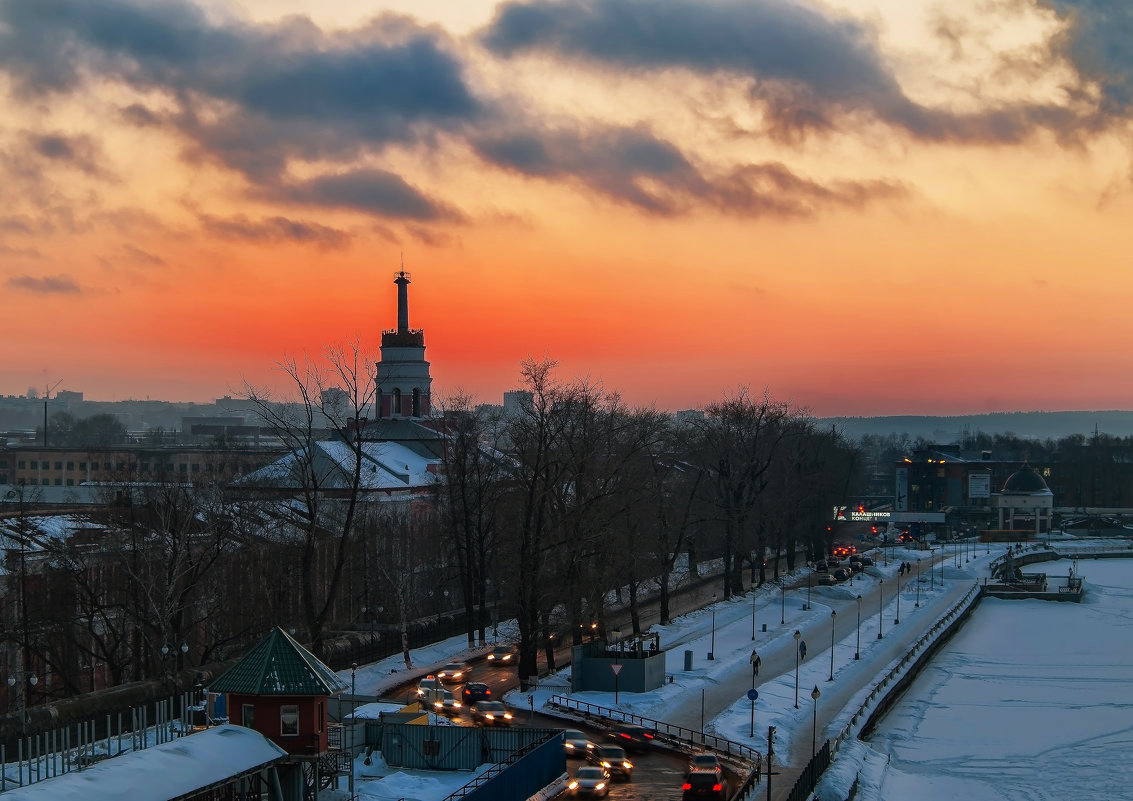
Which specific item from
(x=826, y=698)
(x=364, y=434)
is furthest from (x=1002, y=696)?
(x=364, y=434)

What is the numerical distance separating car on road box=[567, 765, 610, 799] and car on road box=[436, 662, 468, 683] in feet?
57.1

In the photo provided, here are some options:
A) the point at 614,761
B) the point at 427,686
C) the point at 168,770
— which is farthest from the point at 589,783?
the point at 168,770

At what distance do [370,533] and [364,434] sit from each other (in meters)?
29.0

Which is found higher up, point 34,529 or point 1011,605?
point 34,529

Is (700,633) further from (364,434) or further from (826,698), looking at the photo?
(364,434)

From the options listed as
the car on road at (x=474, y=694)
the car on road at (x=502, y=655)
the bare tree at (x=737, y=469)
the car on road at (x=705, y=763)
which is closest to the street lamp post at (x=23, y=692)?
the car on road at (x=474, y=694)

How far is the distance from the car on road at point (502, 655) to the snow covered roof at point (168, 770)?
101ft

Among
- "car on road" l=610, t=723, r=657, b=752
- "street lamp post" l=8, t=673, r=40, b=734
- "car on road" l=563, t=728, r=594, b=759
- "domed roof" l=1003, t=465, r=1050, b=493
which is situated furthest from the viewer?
"domed roof" l=1003, t=465, r=1050, b=493

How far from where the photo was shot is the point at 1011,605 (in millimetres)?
98375

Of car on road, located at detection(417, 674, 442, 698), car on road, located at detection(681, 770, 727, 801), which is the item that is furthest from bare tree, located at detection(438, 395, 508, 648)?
car on road, located at detection(681, 770, 727, 801)

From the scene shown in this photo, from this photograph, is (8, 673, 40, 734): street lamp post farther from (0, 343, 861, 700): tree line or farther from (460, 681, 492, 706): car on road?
(460, 681, 492, 706): car on road

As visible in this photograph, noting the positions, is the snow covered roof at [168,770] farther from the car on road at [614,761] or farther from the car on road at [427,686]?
the car on road at [427,686]

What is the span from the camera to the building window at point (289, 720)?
2719 centimetres

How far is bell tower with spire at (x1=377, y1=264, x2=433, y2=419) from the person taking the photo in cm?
10144
